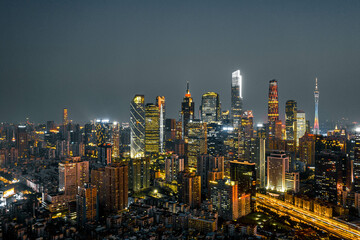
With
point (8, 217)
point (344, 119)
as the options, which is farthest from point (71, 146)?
point (344, 119)

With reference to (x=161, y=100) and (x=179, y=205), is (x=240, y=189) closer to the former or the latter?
(x=179, y=205)

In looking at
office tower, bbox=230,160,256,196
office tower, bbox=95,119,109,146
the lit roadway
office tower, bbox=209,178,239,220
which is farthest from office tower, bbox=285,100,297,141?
office tower, bbox=209,178,239,220

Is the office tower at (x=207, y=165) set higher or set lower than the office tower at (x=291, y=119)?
lower

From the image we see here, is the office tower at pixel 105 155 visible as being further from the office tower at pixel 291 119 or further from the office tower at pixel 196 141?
the office tower at pixel 291 119

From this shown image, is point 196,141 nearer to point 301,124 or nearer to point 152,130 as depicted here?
point 152,130

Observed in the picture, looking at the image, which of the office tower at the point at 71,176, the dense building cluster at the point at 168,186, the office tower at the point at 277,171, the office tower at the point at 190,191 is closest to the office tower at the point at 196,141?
the dense building cluster at the point at 168,186

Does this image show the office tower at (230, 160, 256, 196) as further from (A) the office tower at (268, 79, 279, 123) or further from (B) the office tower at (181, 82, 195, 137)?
(A) the office tower at (268, 79, 279, 123)

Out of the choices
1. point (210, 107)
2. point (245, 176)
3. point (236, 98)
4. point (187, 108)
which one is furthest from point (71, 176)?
point (236, 98)
